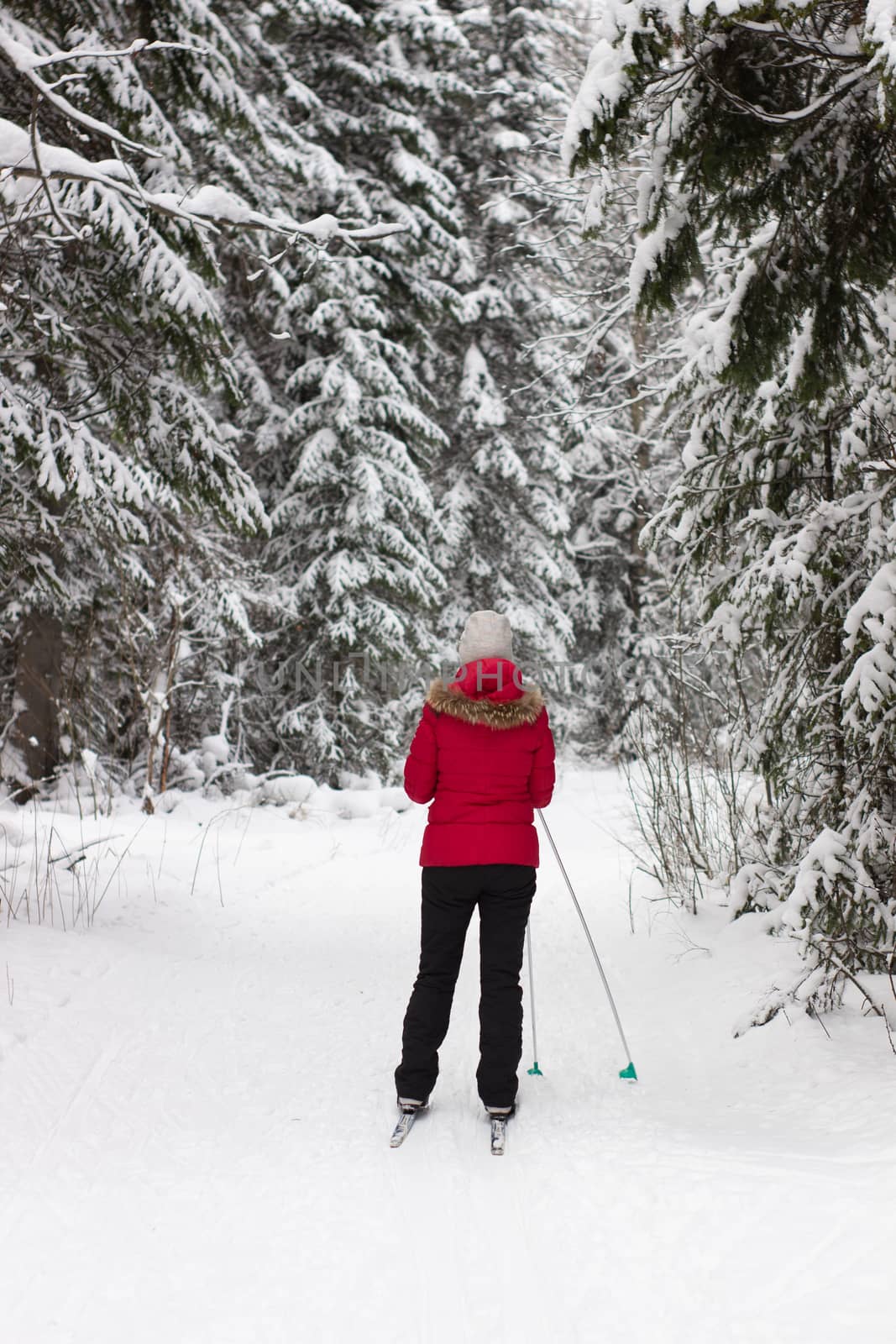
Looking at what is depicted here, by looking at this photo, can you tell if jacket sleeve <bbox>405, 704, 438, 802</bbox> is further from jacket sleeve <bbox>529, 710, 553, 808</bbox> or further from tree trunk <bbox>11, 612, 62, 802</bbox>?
tree trunk <bbox>11, 612, 62, 802</bbox>

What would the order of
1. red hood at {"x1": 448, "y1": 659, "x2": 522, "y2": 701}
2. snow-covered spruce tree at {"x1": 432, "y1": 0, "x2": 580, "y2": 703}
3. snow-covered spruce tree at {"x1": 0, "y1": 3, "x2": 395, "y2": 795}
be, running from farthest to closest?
snow-covered spruce tree at {"x1": 432, "y1": 0, "x2": 580, "y2": 703} < snow-covered spruce tree at {"x1": 0, "y1": 3, "x2": 395, "y2": 795} < red hood at {"x1": 448, "y1": 659, "x2": 522, "y2": 701}

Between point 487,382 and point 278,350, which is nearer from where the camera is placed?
point 278,350

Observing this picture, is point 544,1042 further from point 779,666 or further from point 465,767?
point 779,666

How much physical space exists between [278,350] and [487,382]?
3.48 metres

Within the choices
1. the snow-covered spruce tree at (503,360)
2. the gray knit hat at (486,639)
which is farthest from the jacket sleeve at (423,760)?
the snow-covered spruce tree at (503,360)

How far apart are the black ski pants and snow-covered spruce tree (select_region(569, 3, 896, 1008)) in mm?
1089

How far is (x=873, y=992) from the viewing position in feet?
13.4

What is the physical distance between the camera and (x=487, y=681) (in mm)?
3764

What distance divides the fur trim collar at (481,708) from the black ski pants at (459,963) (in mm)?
552

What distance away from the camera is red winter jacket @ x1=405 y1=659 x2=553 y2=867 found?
3.70m

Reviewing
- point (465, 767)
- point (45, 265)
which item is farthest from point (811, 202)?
point (45, 265)

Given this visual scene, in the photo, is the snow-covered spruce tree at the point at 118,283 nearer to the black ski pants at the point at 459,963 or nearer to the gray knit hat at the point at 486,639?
the gray knit hat at the point at 486,639

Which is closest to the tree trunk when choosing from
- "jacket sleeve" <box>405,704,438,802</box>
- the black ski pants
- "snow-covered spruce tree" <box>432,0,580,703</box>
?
"jacket sleeve" <box>405,704,438,802</box>

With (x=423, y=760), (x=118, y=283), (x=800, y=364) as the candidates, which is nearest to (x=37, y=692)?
(x=118, y=283)
